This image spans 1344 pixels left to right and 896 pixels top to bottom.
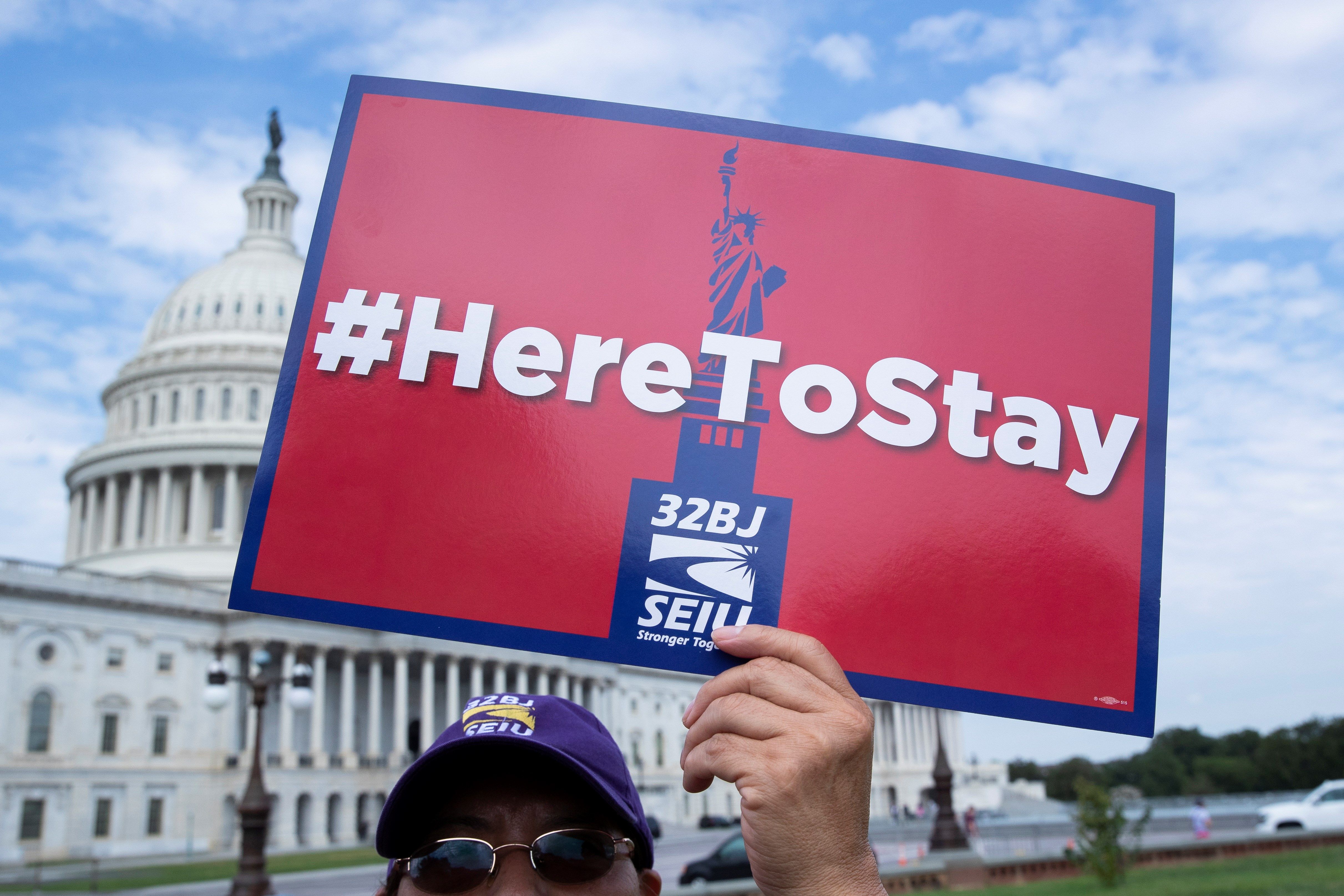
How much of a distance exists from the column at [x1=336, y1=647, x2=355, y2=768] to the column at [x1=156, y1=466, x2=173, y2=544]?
12.9 m

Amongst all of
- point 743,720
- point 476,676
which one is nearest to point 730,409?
point 743,720

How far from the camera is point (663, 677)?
80.4m

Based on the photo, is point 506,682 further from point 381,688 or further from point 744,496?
point 744,496

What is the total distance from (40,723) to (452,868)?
182ft

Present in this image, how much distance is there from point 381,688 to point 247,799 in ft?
169

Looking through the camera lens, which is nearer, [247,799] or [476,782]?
[476,782]

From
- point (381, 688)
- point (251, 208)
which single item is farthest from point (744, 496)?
point (251, 208)

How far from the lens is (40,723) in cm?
4872

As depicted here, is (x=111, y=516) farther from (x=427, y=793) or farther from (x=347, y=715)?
(x=427, y=793)

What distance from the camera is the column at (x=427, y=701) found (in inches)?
2518

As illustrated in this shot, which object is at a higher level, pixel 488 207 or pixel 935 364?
pixel 488 207

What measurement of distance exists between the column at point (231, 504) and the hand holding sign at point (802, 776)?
66.6 meters

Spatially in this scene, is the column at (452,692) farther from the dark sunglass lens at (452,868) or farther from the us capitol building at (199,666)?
the dark sunglass lens at (452,868)

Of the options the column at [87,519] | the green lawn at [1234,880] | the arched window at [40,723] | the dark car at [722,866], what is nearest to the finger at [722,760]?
the green lawn at [1234,880]
